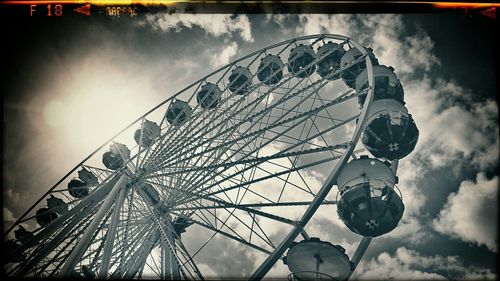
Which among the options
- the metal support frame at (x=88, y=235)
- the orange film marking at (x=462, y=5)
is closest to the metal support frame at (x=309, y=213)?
the metal support frame at (x=88, y=235)

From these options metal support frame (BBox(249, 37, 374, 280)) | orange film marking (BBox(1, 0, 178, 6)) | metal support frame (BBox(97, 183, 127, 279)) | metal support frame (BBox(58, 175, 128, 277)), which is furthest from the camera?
metal support frame (BBox(249, 37, 374, 280))

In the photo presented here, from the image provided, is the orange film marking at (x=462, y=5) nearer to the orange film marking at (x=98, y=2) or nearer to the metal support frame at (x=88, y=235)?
the orange film marking at (x=98, y=2)

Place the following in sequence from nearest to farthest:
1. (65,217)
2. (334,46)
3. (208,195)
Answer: (65,217)
(208,195)
(334,46)

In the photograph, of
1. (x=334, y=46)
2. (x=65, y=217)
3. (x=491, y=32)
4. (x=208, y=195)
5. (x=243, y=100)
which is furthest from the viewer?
(x=334, y=46)

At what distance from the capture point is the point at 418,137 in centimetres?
977

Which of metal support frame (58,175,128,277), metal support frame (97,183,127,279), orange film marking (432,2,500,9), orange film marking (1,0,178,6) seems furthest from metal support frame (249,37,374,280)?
orange film marking (1,0,178,6)

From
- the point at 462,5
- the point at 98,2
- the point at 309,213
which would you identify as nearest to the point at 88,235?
the point at 98,2

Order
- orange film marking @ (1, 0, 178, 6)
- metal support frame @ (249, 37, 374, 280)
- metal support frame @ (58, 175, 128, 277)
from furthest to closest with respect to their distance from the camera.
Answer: metal support frame @ (249, 37, 374, 280)
metal support frame @ (58, 175, 128, 277)
orange film marking @ (1, 0, 178, 6)

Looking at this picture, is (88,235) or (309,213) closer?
(88,235)

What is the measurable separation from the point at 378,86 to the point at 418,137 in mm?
1577

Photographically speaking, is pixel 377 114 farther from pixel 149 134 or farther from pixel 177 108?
pixel 149 134

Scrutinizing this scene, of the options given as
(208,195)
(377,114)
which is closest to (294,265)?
(208,195)

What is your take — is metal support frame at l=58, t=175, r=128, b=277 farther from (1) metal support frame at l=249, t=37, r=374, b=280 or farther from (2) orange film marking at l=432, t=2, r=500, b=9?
(2) orange film marking at l=432, t=2, r=500, b=9

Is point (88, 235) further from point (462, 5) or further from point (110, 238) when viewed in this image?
point (462, 5)
